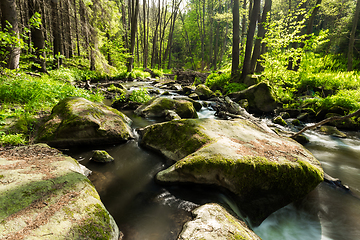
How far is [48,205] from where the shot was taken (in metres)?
1.78

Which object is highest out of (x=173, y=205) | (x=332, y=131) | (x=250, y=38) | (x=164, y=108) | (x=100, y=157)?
(x=250, y=38)

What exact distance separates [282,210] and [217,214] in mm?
1493

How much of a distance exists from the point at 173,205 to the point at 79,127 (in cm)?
303

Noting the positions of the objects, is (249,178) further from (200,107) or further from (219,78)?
(219,78)

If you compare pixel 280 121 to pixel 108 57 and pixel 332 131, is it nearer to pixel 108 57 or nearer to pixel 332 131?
pixel 332 131

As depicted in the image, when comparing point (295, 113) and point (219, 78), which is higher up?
point (219, 78)

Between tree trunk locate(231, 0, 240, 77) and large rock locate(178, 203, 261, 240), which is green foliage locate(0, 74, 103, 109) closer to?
large rock locate(178, 203, 261, 240)

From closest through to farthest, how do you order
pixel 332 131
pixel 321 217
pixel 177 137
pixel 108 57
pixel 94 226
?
pixel 94 226 → pixel 321 217 → pixel 177 137 → pixel 332 131 → pixel 108 57

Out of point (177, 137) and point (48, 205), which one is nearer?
point (48, 205)

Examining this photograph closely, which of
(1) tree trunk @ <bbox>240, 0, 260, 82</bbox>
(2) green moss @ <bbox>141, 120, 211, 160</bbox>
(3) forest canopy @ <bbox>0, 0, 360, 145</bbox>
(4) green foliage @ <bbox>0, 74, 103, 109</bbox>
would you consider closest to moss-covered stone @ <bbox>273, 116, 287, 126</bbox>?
(3) forest canopy @ <bbox>0, 0, 360, 145</bbox>

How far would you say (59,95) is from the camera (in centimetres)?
606

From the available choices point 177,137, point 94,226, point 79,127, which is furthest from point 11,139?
point 177,137

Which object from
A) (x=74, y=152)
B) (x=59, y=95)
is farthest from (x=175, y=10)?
(x=74, y=152)

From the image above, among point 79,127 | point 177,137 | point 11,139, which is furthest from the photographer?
point 79,127
